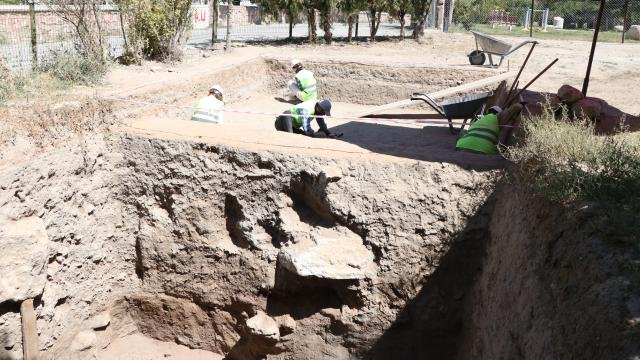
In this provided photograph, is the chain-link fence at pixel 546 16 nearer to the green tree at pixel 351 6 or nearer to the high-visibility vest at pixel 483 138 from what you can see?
the green tree at pixel 351 6

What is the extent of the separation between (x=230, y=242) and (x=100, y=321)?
6.04 ft

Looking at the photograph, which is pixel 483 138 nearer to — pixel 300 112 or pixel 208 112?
pixel 300 112

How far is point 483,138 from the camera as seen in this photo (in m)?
6.96

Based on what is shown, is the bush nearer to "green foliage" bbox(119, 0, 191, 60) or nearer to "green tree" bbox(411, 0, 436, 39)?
"green foliage" bbox(119, 0, 191, 60)

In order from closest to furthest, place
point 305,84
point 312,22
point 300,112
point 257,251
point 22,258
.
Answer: point 22,258 < point 257,251 < point 300,112 < point 305,84 < point 312,22

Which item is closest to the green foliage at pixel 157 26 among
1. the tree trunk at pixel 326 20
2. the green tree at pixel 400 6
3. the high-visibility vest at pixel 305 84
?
the high-visibility vest at pixel 305 84

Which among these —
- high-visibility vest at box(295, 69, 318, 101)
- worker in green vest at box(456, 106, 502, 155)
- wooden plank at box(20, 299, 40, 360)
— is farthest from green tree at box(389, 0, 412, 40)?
wooden plank at box(20, 299, 40, 360)

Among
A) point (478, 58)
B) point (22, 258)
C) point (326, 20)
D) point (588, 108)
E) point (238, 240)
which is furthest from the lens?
point (326, 20)

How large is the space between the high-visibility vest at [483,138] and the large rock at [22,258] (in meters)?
4.75

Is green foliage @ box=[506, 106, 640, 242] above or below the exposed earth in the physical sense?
above

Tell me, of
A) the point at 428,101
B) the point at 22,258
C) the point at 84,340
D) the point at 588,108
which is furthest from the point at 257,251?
the point at 588,108

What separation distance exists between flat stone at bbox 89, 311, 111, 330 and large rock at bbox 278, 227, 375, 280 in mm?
2389

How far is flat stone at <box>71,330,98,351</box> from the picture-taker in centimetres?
705

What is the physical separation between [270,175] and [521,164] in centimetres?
Answer: 281
